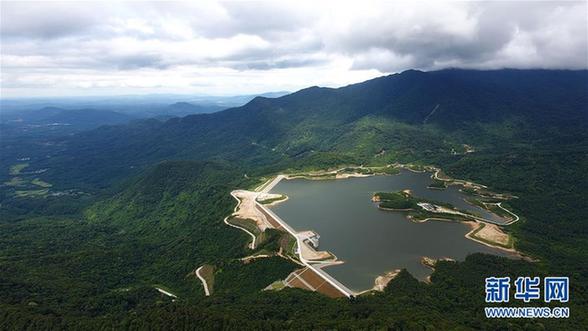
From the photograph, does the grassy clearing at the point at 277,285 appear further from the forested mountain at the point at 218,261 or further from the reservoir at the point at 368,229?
the reservoir at the point at 368,229

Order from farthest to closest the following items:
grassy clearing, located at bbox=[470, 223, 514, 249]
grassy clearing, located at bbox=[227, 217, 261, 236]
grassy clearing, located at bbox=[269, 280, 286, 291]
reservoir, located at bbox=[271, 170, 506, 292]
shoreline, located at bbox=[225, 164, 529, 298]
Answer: grassy clearing, located at bbox=[227, 217, 261, 236], grassy clearing, located at bbox=[470, 223, 514, 249], reservoir, located at bbox=[271, 170, 506, 292], shoreline, located at bbox=[225, 164, 529, 298], grassy clearing, located at bbox=[269, 280, 286, 291]

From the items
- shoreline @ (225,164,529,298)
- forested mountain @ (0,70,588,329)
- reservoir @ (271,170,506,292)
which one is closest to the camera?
forested mountain @ (0,70,588,329)

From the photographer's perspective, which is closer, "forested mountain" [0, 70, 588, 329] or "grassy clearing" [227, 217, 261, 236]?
"forested mountain" [0, 70, 588, 329]

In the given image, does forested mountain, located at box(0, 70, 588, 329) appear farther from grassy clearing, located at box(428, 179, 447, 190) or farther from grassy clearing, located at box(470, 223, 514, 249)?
grassy clearing, located at box(428, 179, 447, 190)

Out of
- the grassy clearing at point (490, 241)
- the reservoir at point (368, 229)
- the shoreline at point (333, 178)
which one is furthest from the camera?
the grassy clearing at point (490, 241)

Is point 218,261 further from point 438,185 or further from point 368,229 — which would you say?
point 438,185

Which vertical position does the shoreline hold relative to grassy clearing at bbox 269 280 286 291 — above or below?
above

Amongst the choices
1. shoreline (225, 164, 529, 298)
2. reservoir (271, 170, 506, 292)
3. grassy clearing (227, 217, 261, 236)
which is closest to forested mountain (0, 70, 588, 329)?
grassy clearing (227, 217, 261, 236)

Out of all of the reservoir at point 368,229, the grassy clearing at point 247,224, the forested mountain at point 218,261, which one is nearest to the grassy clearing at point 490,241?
the reservoir at point 368,229
